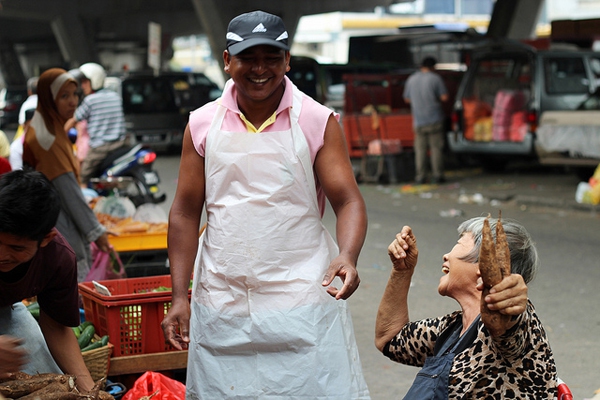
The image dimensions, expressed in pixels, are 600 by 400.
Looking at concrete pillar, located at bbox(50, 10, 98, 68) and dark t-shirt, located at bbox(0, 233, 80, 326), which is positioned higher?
dark t-shirt, located at bbox(0, 233, 80, 326)

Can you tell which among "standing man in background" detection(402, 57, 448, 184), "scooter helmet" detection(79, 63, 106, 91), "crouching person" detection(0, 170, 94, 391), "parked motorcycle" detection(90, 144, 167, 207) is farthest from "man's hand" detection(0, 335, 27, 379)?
"standing man in background" detection(402, 57, 448, 184)

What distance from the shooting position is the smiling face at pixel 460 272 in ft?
9.48

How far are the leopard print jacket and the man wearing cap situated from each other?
51 centimetres

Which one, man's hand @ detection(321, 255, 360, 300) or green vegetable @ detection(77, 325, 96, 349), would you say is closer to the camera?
man's hand @ detection(321, 255, 360, 300)

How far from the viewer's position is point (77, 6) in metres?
44.2

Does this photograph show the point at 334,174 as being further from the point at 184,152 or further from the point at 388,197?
the point at 388,197

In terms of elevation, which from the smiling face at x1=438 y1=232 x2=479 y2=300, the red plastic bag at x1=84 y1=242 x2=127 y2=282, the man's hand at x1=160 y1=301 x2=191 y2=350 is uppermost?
the smiling face at x1=438 y1=232 x2=479 y2=300

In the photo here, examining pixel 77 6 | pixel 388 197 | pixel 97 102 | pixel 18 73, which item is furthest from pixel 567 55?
pixel 18 73

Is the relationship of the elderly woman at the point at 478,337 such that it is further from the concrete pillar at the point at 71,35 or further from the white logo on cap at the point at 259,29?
the concrete pillar at the point at 71,35

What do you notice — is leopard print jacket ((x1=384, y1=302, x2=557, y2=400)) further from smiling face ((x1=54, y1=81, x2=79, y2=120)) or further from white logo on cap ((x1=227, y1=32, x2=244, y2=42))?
smiling face ((x1=54, y1=81, x2=79, y2=120))

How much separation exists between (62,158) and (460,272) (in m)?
3.26

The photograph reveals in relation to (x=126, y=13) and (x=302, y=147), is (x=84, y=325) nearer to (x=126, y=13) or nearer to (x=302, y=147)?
(x=302, y=147)

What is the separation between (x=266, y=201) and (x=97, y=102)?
6795mm

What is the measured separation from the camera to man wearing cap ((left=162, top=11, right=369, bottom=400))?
10.2 ft
